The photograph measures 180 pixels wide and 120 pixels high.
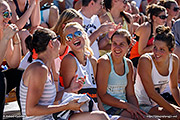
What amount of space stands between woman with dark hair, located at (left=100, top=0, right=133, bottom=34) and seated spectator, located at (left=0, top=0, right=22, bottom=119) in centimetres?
170

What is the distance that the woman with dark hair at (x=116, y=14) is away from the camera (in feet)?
15.5

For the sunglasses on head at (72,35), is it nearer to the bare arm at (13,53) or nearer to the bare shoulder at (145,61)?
the bare arm at (13,53)

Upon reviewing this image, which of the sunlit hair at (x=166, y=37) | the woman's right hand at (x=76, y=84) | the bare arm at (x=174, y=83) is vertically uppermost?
the sunlit hair at (x=166, y=37)

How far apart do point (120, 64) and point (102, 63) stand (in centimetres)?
25

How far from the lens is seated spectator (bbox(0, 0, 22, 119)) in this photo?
301 centimetres

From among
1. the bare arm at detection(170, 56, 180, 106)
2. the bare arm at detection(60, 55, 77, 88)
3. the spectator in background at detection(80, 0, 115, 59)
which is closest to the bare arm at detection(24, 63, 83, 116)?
the bare arm at detection(60, 55, 77, 88)

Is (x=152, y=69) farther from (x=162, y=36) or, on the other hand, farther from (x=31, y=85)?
(x=31, y=85)

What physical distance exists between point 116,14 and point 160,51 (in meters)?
1.40

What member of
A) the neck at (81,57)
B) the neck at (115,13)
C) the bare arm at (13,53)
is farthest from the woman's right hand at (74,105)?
the neck at (115,13)

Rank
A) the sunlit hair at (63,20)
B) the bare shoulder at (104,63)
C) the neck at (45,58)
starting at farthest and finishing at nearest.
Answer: the sunlit hair at (63,20), the bare shoulder at (104,63), the neck at (45,58)

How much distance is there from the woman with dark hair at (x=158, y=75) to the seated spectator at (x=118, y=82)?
0.70 feet

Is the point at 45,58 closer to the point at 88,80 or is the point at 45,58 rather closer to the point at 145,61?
the point at 88,80

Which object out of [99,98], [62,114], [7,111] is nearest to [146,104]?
[99,98]

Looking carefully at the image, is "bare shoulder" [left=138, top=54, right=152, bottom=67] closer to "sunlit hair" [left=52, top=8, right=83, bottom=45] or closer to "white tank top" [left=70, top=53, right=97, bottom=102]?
"white tank top" [left=70, top=53, right=97, bottom=102]
